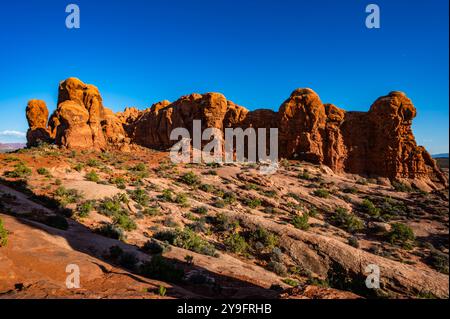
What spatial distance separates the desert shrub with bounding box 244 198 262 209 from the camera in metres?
20.7

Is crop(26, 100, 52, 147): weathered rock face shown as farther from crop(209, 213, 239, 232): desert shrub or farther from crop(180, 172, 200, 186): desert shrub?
crop(209, 213, 239, 232): desert shrub

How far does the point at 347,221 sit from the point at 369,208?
462cm

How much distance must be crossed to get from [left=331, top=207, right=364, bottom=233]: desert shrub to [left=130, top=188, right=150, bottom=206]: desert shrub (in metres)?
14.3

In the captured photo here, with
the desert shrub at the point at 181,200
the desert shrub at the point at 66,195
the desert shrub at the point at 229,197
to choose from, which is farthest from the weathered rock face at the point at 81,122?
the desert shrub at the point at 229,197

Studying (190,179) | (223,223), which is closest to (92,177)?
(190,179)

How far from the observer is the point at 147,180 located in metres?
22.0

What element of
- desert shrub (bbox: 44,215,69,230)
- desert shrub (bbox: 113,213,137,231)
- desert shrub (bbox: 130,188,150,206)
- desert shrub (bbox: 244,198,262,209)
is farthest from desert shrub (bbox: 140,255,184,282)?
desert shrub (bbox: 244,198,262,209)

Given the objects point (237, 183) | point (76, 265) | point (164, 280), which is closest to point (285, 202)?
point (237, 183)

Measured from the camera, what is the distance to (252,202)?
21000 millimetres

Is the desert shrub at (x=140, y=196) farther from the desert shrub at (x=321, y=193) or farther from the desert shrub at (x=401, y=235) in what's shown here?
the desert shrub at (x=401, y=235)

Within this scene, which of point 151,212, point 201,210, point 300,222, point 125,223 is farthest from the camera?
point 300,222

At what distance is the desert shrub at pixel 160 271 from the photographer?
25.9ft

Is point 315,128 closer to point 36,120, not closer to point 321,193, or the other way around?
point 321,193
